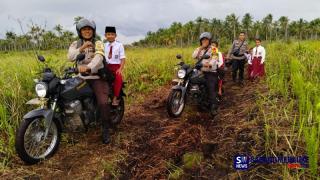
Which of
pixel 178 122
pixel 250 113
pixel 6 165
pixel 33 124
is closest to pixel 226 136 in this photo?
pixel 250 113

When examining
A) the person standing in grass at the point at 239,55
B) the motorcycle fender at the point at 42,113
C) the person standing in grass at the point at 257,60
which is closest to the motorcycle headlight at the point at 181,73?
the motorcycle fender at the point at 42,113

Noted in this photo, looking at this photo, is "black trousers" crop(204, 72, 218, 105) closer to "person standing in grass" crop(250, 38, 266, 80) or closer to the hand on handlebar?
the hand on handlebar

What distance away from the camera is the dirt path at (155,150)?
4.08m

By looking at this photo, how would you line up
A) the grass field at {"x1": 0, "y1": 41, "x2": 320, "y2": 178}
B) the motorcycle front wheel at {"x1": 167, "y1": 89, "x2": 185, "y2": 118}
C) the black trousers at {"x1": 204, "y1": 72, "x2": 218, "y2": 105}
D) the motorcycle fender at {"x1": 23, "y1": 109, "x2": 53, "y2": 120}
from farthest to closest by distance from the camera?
the black trousers at {"x1": 204, "y1": 72, "x2": 218, "y2": 105} < the motorcycle front wheel at {"x1": 167, "y1": 89, "x2": 185, "y2": 118} < the motorcycle fender at {"x1": 23, "y1": 109, "x2": 53, "y2": 120} < the grass field at {"x1": 0, "y1": 41, "x2": 320, "y2": 178}

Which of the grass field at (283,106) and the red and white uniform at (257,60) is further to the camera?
the red and white uniform at (257,60)

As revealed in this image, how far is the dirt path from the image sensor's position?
408cm

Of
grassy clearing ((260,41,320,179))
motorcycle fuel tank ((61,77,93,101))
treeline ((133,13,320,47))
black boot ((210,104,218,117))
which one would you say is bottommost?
black boot ((210,104,218,117))

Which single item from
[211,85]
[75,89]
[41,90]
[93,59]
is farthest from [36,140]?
[211,85]

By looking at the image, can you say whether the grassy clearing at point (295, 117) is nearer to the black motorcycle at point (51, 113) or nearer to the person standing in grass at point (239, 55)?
the black motorcycle at point (51, 113)

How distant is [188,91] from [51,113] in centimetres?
339

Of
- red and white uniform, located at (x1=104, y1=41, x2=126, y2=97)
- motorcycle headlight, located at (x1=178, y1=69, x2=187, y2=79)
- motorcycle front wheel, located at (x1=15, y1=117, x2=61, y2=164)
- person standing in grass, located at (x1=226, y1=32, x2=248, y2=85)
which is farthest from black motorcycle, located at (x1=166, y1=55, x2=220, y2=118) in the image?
person standing in grass, located at (x1=226, y1=32, x2=248, y2=85)

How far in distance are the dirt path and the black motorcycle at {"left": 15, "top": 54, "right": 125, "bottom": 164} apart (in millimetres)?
218

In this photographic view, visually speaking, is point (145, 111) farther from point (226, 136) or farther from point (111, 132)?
point (226, 136)

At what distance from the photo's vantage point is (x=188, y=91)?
7.14 m
